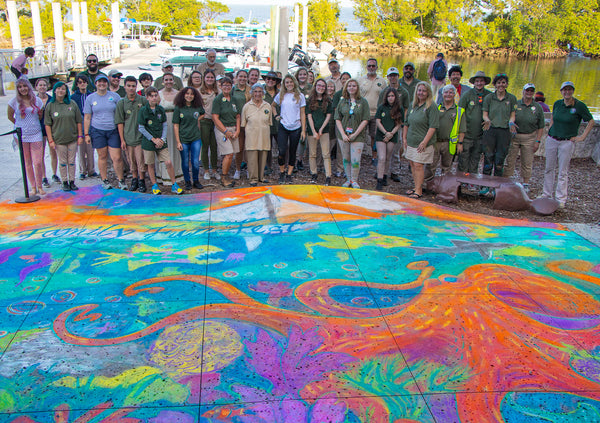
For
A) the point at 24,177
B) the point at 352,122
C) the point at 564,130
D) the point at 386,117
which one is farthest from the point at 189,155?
the point at 564,130

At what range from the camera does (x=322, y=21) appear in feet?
207

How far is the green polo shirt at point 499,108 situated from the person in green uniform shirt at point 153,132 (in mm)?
4874

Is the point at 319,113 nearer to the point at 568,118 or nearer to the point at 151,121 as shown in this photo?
the point at 151,121

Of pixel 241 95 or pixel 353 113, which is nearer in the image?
pixel 353 113

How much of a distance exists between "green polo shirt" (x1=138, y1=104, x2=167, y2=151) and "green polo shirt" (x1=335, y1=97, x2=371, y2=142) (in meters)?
2.68

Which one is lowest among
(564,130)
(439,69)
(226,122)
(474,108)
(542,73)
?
(226,122)

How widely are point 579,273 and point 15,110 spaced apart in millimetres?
7287

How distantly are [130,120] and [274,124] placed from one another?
2431mm

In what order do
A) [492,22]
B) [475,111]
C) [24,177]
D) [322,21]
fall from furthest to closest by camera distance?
1. [322,21]
2. [492,22]
3. [475,111]
4. [24,177]

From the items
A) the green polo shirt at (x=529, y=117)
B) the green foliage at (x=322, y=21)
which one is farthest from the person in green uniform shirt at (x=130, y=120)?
the green foliage at (x=322, y=21)

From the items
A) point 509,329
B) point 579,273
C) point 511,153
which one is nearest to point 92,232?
point 509,329

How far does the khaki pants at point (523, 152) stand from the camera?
7594 millimetres

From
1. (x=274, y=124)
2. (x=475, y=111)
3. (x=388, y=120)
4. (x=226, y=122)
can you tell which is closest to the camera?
(x=475, y=111)

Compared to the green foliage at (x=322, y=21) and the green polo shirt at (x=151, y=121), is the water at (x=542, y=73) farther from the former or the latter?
the green polo shirt at (x=151, y=121)
